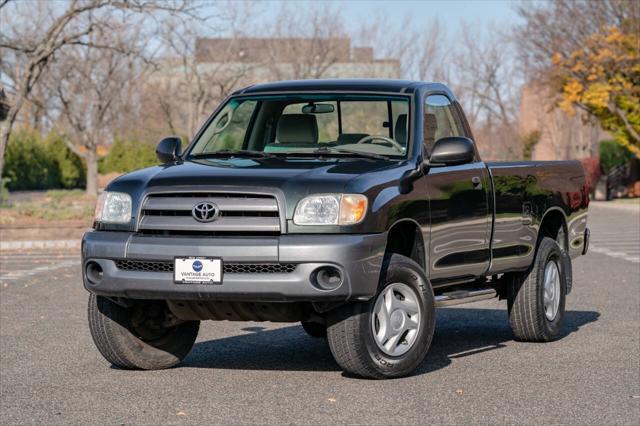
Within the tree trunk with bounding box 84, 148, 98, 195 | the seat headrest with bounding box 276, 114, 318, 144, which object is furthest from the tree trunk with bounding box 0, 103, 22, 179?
the seat headrest with bounding box 276, 114, 318, 144

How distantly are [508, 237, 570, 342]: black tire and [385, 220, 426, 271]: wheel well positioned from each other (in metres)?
1.72

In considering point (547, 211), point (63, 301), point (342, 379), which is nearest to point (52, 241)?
point (63, 301)

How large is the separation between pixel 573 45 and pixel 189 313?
1607 inches

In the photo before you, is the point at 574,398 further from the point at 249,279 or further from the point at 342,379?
the point at 249,279

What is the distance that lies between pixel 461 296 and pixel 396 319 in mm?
1153

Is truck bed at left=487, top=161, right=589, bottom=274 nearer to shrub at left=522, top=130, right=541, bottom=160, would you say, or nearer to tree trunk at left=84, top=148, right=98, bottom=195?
tree trunk at left=84, top=148, right=98, bottom=195

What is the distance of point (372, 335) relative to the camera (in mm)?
7902

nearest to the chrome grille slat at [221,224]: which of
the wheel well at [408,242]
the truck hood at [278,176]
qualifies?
the truck hood at [278,176]

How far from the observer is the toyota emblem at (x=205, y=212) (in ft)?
25.6

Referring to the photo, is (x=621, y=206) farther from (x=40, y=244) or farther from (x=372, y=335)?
(x=372, y=335)

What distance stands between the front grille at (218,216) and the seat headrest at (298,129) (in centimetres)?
154

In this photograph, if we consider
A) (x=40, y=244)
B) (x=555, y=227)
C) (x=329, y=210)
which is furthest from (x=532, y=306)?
(x=40, y=244)

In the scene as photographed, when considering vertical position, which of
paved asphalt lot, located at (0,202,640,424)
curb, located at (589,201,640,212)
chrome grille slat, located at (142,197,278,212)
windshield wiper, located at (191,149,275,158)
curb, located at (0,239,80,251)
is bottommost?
curb, located at (589,201,640,212)

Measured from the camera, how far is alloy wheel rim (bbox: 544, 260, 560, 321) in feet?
34.1
